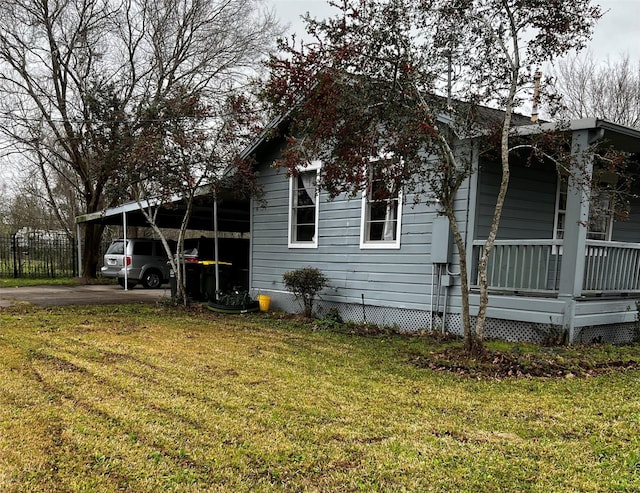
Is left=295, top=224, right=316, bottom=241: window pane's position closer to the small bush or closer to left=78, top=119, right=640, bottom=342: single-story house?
left=78, top=119, right=640, bottom=342: single-story house

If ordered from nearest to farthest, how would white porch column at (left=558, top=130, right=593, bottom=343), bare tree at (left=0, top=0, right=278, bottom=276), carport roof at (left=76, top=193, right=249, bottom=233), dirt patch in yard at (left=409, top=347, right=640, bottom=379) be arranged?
dirt patch in yard at (left=409, top=347, right=640, bottom=379), white porch column at (left=558, top=130, right=593, bottom=343), carport roof at (left=76, top=193, right=249, bottom=233), bare tree at (left=0, top=0, right=278, bottom=276)

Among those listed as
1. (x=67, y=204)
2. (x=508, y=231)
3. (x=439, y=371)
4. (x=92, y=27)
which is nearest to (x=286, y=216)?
(x=508, y=231)

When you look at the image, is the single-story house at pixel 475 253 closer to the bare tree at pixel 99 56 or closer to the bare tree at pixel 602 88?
the bare tree at pixel 99 56

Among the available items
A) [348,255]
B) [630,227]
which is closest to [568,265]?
[348,255]

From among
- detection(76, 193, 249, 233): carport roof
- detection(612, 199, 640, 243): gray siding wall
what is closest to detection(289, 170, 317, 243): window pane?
detection(76, 193, 249, 233): carport roof

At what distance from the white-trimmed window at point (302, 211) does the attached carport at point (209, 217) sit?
164 cm

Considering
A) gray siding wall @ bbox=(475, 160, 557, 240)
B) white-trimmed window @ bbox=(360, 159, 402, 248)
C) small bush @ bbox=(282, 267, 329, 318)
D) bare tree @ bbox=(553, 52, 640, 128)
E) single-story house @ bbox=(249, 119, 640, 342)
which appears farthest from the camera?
bare tree @ bbox=(553, 52, 640, 128)

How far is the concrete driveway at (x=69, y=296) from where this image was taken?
430 inches

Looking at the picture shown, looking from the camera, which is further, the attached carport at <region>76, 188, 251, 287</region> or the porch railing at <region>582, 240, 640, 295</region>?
the attached carport at <region>76, 188, 251, 287</region>

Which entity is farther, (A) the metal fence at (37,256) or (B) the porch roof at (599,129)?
(A) the metal fence at (37,256)

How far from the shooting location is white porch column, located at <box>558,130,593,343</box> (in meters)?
5.68

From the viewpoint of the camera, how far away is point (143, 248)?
48.9 ft

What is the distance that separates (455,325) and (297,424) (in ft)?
13.9

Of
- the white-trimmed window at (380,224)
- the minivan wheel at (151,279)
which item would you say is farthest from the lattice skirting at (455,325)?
the minivan wheel at (151,279)
